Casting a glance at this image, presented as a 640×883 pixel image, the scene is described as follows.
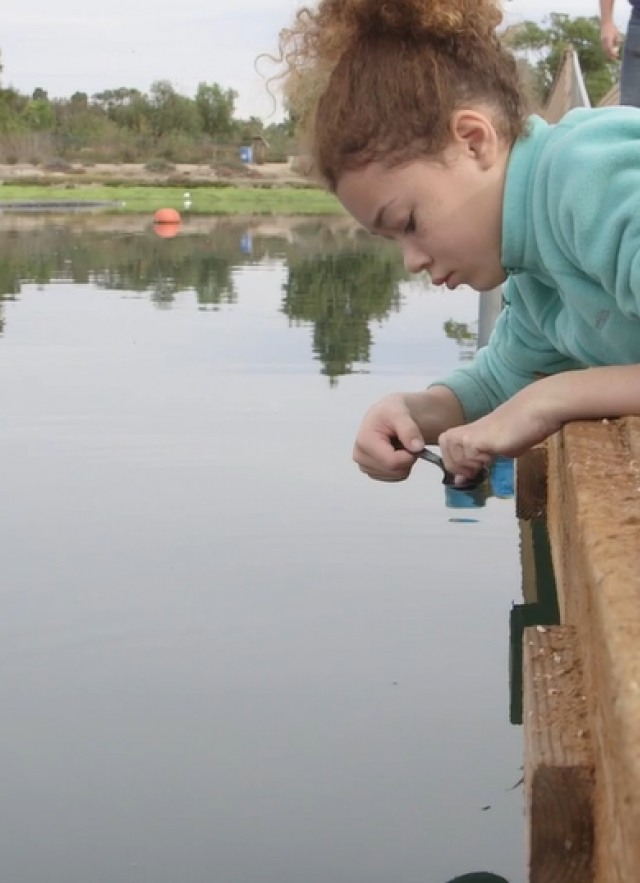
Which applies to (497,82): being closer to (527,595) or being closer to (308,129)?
(308,129)

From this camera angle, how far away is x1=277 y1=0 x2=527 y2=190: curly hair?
5.41 ft

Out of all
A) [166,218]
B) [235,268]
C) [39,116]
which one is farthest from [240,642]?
[39,116]

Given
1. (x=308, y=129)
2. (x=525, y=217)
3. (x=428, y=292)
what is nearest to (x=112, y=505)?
(x=308, y=129)

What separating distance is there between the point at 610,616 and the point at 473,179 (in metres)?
0.97

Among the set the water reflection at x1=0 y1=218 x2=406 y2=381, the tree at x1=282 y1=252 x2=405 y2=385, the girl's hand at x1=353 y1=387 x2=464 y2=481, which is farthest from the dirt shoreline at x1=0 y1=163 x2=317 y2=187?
the girl's hand at x1=353 y1=387 x2=464 y2=481

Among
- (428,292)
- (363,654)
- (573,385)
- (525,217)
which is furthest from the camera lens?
(428,292)

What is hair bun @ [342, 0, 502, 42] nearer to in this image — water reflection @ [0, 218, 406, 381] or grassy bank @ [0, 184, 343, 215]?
water reflection @ [0, 218, 406, 381]

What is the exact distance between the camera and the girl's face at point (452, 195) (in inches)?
64.7

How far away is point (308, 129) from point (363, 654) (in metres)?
0.73

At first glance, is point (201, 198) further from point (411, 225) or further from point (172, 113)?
point (411, 225)

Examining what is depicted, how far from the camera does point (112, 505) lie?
2895 millimetres

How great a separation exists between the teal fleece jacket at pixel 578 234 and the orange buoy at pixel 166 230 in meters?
11.2

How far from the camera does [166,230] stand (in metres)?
14.2

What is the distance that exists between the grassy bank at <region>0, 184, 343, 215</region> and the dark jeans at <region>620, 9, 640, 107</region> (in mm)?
16881
